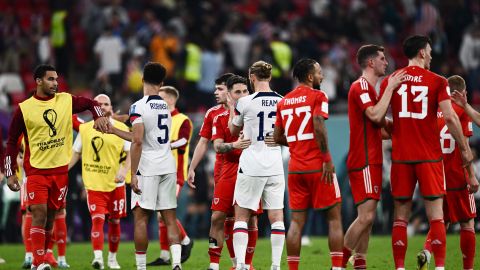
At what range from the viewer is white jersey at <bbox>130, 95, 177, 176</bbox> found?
1381 cm

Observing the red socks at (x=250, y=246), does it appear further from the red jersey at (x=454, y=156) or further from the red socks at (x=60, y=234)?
the red socks at (x=60, y=234)

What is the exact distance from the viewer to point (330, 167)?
12188 mm

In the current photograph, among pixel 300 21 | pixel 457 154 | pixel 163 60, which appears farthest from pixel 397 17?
pixel 457 154

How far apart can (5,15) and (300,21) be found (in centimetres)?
855

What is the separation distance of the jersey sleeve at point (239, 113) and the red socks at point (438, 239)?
2.85m

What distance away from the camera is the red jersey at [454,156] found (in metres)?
13.3

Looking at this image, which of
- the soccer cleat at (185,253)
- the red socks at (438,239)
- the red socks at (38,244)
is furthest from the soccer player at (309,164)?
the soccer cleat at (185,253)

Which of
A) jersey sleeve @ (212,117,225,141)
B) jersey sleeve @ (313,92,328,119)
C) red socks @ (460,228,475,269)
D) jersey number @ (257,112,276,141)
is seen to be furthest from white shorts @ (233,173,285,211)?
red socks @ (460,228,475,269)

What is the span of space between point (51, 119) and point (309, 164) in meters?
3.91

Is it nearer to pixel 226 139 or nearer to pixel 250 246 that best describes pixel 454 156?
pixel 250 246

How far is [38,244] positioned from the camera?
13961mm

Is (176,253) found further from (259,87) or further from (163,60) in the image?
(163,60)

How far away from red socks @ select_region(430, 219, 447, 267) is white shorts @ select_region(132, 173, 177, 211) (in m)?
3.75

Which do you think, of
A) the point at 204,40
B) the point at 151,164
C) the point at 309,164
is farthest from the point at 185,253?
→ the point at 204,40
